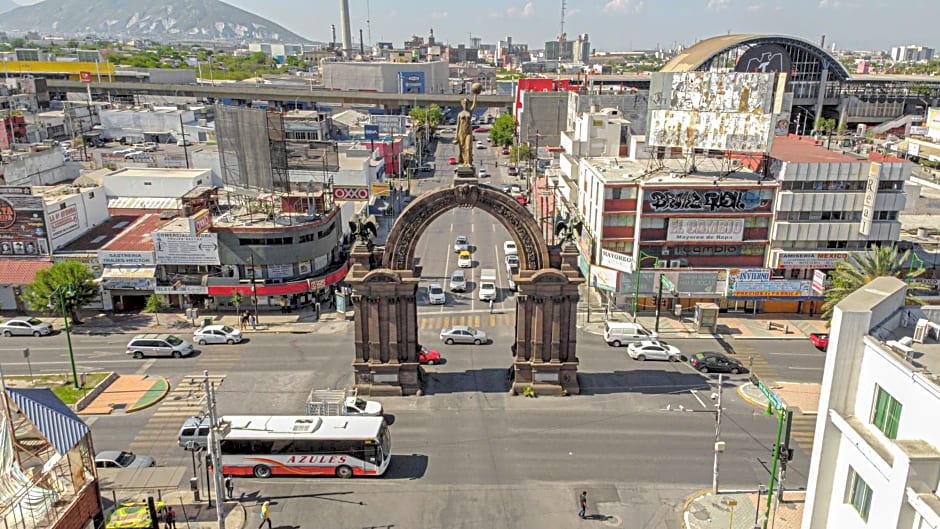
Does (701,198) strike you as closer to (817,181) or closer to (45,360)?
(817,181)

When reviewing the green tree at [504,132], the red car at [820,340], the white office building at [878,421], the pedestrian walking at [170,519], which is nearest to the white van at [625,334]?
the red car at [820,340]

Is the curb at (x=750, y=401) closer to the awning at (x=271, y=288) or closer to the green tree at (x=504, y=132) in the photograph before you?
the awning at (x=271, y=288)

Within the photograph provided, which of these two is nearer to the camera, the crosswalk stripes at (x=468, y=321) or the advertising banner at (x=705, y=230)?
the advertising banner at (x=705, y=230)

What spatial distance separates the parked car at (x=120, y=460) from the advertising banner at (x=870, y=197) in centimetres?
6109

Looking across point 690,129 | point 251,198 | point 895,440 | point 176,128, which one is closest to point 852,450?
point 895,440

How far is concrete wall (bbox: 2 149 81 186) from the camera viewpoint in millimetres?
83213

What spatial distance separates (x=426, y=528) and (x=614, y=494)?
10.7m

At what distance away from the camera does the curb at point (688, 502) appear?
33906 millimetres

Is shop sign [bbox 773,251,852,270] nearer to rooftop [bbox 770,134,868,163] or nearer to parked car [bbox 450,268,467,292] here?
rooftop [bbox 770,134,868,163]

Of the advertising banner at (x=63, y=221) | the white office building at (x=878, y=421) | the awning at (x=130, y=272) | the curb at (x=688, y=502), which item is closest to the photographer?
the white office building at (x=878, y=421)

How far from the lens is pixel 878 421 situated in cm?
2438

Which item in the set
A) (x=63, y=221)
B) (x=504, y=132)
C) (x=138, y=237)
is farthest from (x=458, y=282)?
(x=504, y=132)

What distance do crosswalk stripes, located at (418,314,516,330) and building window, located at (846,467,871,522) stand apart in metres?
38.8

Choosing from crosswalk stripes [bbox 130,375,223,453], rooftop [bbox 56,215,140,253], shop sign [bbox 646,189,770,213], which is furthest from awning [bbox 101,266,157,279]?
shop sign [bbox 646,189,770,213]
